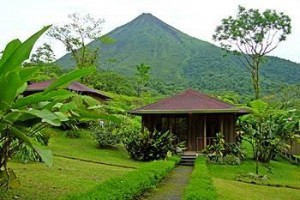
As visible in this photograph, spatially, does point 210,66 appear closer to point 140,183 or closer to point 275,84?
point 275,84

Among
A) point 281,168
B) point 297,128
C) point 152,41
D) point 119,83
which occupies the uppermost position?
point 152,41

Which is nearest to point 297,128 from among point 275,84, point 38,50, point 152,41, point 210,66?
point 38,50

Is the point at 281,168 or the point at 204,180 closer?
the point at 204,180

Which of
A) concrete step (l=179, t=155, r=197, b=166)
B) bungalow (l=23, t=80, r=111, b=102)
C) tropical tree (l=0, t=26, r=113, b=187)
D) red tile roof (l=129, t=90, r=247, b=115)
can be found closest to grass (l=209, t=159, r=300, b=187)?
concrete step (l=179, t=155, r=197, b=166)

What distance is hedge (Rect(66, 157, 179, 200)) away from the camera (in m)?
6.62

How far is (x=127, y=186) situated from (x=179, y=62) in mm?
75607

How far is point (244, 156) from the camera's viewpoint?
63.5 feet

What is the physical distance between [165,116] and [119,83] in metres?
24.1

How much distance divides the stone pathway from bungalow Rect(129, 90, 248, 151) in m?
5.53

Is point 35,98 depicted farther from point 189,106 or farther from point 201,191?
point 189,106

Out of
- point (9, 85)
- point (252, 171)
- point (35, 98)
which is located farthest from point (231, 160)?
point (9, 85)

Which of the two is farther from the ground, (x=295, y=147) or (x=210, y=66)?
Result: (x=210, y=66)

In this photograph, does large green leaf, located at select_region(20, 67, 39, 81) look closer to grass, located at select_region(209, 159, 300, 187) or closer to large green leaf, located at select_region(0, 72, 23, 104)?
large green leaf, located at select_region(0, 72, 23, 104)

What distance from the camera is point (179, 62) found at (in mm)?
83000
